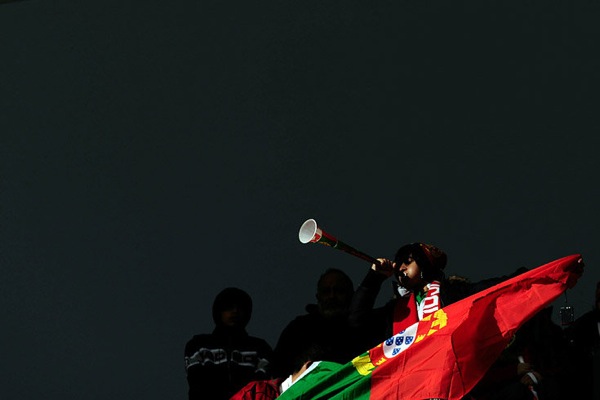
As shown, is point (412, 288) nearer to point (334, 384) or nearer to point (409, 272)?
point (409, 272)

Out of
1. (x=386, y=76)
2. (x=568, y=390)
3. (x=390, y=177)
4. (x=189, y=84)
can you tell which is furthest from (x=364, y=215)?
(x=568, y=390)

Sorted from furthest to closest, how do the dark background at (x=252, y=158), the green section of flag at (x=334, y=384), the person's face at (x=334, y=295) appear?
the dark background at (x=252, y=158) < the person's face at (x=334, y=295) < the green section of flag at (x=334, y=384)

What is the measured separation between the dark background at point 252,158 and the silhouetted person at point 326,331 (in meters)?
0.84

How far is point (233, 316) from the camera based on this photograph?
194 inches

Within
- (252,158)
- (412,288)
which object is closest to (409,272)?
(412,288)

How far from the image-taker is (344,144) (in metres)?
5.70

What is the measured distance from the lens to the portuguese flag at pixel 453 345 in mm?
3947

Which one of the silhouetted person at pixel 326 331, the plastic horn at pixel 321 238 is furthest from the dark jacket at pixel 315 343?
the plastic horn at pixel 321 238

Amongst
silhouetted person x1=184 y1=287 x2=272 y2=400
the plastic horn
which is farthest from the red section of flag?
silhouetted person x1=184 y1=287 x2=272 y2=400

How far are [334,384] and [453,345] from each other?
0.48 m

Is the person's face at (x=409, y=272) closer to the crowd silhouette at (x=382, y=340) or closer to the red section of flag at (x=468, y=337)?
the crowd silhouette at (x=382, y=340)

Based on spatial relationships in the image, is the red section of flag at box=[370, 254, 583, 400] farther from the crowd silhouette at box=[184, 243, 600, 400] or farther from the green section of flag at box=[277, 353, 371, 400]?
the crowd silhouette at box=[184, 243, 600, 400]

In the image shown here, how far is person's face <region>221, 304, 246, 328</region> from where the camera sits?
16.2 ft

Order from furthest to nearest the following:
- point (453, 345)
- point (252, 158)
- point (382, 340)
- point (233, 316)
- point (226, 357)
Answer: point (252, 158)
point (233, 316)
point (226, 357)
point (382, 340)
point (453, 345)
